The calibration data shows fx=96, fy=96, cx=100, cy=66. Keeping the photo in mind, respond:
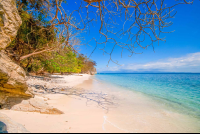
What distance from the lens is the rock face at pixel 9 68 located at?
2009mm

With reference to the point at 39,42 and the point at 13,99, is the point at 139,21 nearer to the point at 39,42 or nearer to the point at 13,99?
the point at 13,99

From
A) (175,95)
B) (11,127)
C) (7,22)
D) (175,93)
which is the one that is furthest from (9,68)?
(175,93)

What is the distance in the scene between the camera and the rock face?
2.01m

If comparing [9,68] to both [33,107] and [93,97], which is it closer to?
[33,107]

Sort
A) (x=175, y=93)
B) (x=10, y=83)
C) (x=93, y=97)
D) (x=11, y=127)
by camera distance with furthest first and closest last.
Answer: (x=175, y=93)
(x=93, y=97)
(x=10, y=83)
(x=11, y=127)

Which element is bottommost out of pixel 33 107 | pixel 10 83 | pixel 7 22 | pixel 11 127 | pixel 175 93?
pixel 175 93

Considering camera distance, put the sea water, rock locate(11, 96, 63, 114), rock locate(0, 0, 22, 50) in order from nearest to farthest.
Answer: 1. rock locate(0, 0, 22, 50)
2. rock locate(11, 96, 63, 114)
3. the sea water

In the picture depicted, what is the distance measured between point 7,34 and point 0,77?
968mm

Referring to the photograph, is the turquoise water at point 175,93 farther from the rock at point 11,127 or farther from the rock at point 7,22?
the rock at point 7,22

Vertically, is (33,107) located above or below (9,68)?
below

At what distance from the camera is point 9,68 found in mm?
2328

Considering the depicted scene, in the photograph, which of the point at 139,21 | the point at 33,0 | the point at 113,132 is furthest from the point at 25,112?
the point at 33,0

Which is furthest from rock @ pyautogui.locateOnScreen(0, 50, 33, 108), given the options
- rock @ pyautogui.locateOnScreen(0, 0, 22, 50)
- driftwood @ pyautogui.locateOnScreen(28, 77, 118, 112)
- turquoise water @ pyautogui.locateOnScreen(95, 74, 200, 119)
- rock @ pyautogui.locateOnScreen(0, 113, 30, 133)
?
turquoise water @ pyautogui.locateOnScreen(95, 74, 200, 119)

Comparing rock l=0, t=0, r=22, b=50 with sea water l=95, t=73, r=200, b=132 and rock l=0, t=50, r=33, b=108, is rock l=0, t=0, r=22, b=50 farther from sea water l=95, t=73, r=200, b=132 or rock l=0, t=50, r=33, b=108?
sea water l=95, t=73, r=200, b=132
